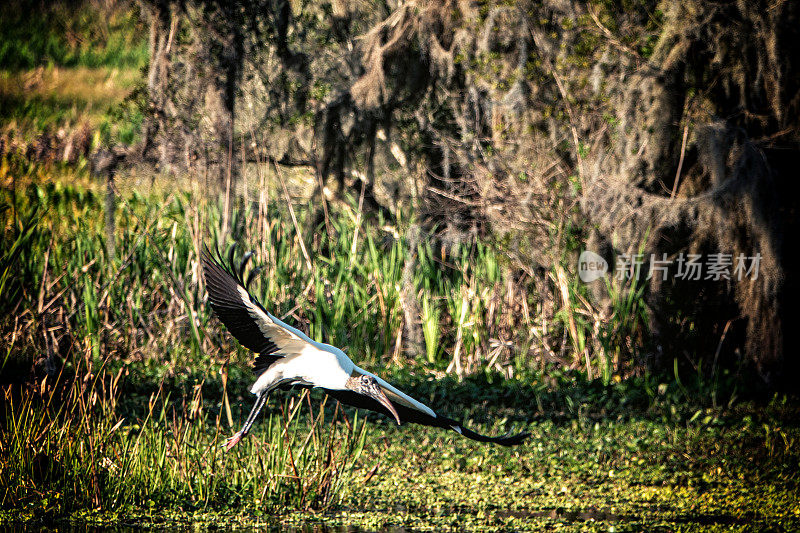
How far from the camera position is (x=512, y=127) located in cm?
741

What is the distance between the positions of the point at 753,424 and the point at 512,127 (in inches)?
116

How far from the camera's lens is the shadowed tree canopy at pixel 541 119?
657 cm

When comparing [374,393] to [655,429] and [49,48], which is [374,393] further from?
[49,48]

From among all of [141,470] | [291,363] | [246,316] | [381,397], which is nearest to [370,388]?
[381,397]

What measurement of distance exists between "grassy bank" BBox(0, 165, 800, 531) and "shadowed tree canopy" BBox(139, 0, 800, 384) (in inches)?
19.3

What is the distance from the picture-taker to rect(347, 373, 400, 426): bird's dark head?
332 cm

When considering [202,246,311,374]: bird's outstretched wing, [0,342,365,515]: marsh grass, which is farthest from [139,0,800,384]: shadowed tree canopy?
[202,246,311,374]: bird's outstretched wing

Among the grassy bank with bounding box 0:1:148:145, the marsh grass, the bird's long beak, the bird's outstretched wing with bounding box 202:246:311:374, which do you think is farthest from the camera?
the grassy bank with bounding box 0:1:148:145

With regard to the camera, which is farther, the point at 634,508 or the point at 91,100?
the point at 91,100

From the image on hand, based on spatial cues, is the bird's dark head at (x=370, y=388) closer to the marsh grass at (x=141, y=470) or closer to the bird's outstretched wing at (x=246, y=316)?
the bird's outstretched wing at (x=246, y=316)

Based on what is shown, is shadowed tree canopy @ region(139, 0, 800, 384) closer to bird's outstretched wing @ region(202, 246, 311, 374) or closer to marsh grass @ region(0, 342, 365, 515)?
marsh grass @ region(0, 342, 365, 515)

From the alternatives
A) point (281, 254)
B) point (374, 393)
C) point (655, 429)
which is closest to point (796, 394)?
point (655, 429)

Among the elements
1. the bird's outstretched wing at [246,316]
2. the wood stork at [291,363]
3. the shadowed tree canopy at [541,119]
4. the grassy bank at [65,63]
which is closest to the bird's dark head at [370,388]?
the wood stork at [291,363]

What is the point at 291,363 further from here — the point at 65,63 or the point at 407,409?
the point at 65,63
